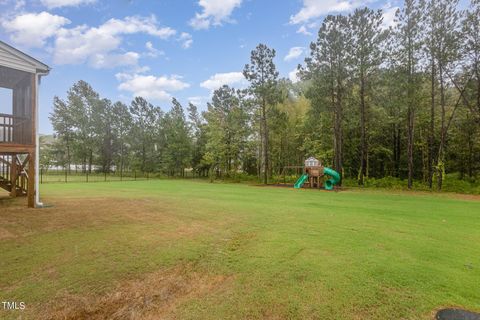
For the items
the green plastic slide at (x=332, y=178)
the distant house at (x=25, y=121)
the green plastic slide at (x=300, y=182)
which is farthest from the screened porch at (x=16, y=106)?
the green plastic slide at (x=332, y=178)

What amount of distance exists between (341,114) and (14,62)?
19.0m

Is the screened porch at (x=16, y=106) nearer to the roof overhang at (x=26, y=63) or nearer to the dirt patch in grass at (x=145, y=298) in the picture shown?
the roof overhang at (x=26, y=63)

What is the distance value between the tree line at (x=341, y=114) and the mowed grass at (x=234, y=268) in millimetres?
13840

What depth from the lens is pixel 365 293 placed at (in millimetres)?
2953

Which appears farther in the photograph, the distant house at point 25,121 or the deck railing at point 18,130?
the deck railing at point 18,130

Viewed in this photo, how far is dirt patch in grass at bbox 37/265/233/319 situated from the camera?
2611 mm

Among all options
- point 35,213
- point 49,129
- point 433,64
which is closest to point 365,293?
point 35,213

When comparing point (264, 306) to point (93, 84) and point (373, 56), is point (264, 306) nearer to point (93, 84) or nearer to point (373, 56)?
point (373, 56)

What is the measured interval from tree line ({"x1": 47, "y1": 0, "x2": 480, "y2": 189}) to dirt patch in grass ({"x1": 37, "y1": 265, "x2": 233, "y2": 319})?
17.8m

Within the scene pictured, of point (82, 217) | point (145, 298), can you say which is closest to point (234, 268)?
point (145, 298)

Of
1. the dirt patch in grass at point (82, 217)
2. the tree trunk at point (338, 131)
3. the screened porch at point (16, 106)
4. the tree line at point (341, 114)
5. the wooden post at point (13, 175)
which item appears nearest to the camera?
the dirt patch in grass at point (82, 217)

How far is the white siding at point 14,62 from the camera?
7406 millimetres

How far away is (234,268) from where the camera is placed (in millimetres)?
3664

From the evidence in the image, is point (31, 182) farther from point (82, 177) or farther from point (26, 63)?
point (82, 177)
